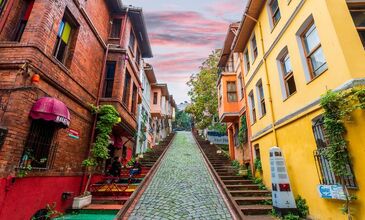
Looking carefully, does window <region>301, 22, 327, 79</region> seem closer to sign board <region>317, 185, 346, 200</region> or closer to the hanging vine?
the hanging vine

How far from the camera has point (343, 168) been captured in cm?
462

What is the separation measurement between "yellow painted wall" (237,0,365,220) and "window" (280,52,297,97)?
0.94ft

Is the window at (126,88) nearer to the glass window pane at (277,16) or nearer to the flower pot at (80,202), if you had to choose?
the flower pot at (80,202)

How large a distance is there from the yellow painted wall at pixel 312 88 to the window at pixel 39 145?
8.38m

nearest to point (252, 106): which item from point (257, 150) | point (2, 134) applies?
point (257, 150)

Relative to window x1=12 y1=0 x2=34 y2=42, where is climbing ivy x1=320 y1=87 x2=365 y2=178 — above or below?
below

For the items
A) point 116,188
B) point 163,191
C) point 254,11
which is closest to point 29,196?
point 116,188

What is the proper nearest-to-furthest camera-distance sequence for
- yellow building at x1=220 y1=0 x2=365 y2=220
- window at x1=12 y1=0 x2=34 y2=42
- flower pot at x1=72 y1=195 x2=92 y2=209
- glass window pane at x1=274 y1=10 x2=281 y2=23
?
yellow building at x1=220 y1=0 x2=365 y2=220 → window at x1=12 y1=0 x2=34 y2=42 → flower pot at x1=72 y1=195 x2=92 y2=209 → glass window pane at x1=274 y1=10 x2=281 y2=23

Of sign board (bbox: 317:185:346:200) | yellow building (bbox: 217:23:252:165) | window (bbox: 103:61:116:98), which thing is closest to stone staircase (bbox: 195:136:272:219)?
sign board (bbox: 317:185:346:200)

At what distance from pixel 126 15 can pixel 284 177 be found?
1289 centimetres

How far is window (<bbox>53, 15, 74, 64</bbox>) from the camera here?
7818 mm

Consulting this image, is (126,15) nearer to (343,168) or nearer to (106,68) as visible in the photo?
(106,68)

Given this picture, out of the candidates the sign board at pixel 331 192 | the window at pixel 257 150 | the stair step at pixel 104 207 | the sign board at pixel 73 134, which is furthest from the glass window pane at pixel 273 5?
the stair step at pixel 104 207

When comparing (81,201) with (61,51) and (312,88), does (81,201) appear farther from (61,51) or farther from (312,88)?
(312,88)
